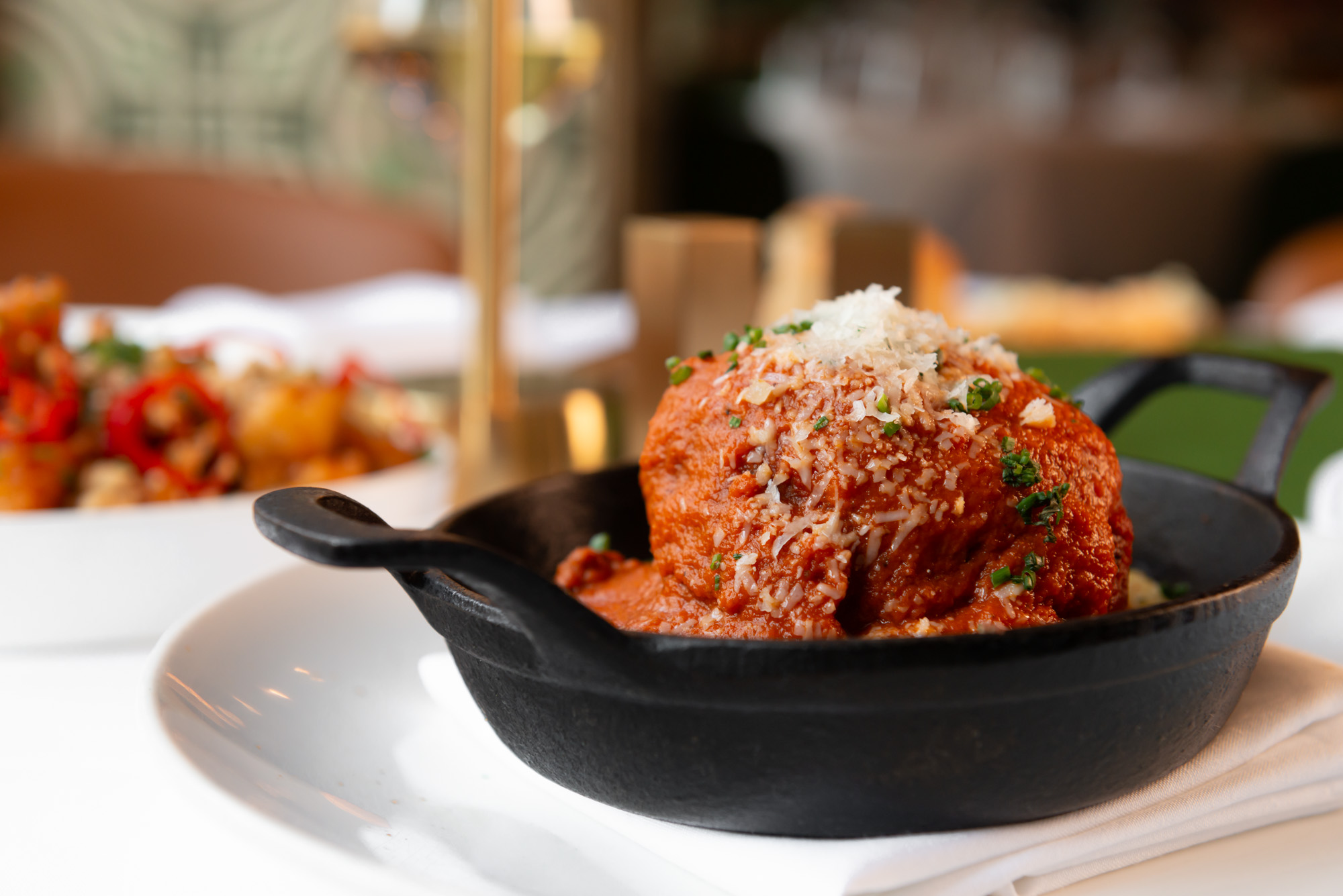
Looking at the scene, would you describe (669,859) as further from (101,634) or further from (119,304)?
(119,304)

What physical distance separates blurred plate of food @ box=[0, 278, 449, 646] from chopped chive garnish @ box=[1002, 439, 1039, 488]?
2.39 feet

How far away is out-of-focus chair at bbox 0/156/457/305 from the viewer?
377 cm

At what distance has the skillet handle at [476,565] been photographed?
65 centimetres

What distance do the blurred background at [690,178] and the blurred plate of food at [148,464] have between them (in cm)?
19

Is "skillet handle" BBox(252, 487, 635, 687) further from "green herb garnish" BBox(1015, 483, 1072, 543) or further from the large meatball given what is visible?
"green herb garnish" BBox(1015, 483, 1072, 543)

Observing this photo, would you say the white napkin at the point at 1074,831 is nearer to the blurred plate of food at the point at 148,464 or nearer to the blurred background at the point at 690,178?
the blurred plate of food at the point at 148,464

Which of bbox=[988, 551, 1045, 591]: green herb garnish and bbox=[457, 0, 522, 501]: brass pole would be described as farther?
bbox=[457, 0, 522, 501]: brass pole

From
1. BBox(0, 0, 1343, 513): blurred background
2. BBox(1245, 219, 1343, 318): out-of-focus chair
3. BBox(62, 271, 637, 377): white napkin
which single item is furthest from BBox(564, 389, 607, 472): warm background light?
BBox(1245, 219, 1343, 318): out-of-focus chair

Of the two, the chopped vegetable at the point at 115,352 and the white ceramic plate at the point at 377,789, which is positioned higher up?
the chopped vegetable at the point at 115,352

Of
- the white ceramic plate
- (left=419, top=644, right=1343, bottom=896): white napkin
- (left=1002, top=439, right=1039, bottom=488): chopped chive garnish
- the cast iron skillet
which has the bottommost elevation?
the white ceramic plate

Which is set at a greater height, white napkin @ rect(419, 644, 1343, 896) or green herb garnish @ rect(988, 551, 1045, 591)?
green herb garnish @ rect(988, 551, 1045, 591)

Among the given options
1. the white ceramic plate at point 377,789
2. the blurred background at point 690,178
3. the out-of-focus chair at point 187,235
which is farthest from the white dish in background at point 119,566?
the out-of-focus chair at point 187,235

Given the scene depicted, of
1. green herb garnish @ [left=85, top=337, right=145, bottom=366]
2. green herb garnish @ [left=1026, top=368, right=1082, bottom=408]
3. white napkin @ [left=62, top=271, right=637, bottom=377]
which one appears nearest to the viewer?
green herb garnish @ [left=1026, top=368, right=1082, bottom=408]

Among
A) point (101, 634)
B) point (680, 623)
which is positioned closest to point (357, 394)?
point (101, 634)
